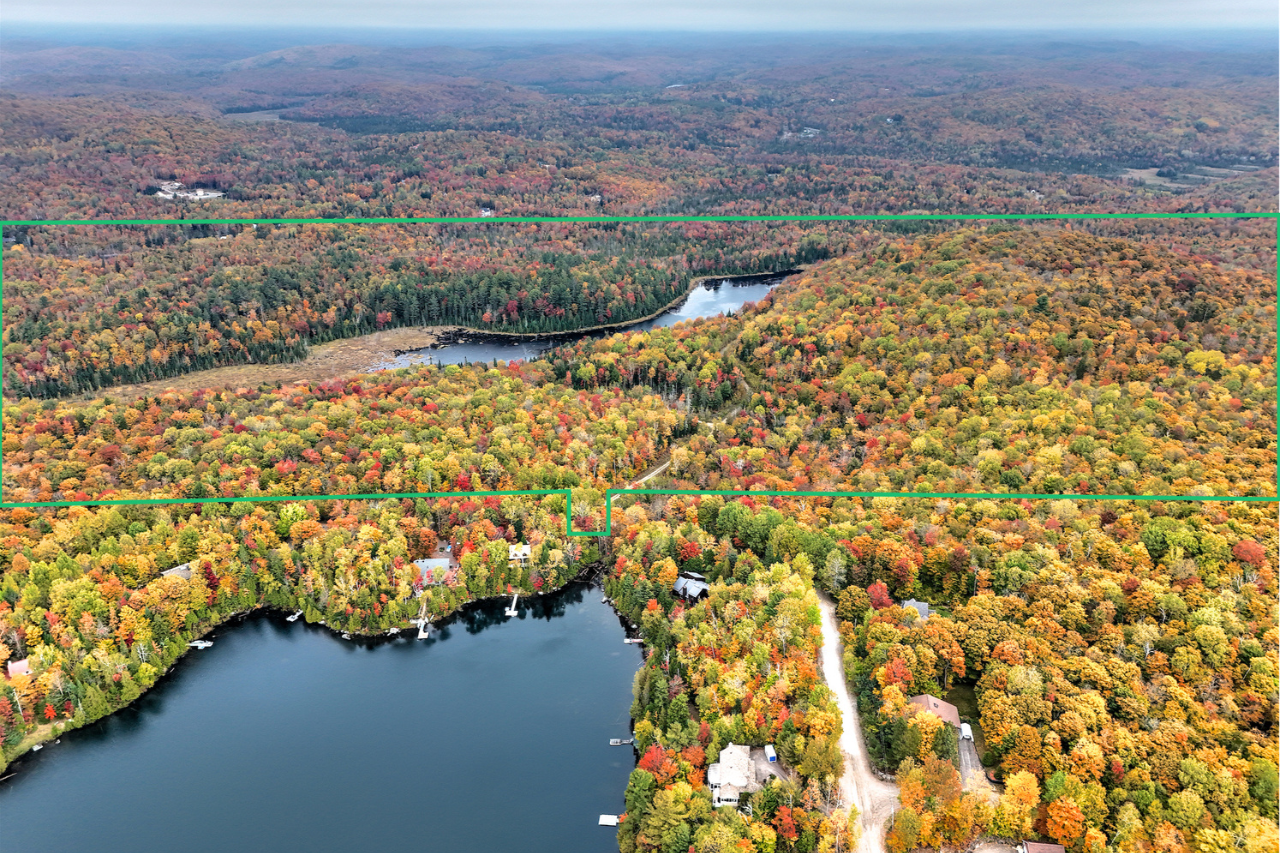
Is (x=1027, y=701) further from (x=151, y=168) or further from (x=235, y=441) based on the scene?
(x=151, y=168)

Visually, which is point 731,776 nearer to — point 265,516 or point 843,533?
point 843,533

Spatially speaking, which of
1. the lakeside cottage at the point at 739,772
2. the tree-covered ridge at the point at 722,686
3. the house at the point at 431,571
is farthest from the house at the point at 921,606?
the house at the point at 431,571

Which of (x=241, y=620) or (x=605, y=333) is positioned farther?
(x=605, y=333)

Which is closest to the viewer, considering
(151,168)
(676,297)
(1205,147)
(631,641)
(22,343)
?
(631,641)

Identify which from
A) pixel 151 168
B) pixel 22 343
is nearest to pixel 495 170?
pixel 151 168

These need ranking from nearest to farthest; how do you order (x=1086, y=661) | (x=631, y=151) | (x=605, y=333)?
1. (x=1086, y=661)
2. (x=605, y=333)
3. (x=631, y=151)

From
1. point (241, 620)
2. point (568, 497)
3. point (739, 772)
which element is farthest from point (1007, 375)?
point (241, 620)

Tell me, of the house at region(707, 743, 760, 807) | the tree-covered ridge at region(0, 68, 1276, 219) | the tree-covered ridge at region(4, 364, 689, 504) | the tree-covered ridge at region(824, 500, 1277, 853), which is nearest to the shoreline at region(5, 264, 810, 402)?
the tree-covered ridge at region(4, 364, 689, 504)
